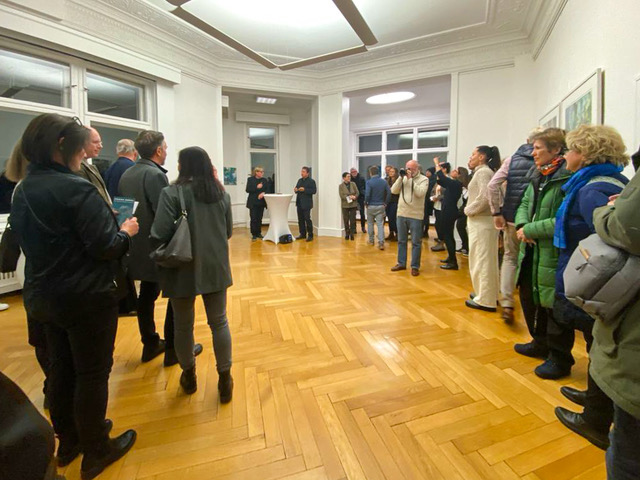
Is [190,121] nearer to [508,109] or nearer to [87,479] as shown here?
[508,109]

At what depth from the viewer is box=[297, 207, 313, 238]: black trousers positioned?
23.7ft

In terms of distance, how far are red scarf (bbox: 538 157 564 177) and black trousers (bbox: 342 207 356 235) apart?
16.9ft

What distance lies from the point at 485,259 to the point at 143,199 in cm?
Result: 282

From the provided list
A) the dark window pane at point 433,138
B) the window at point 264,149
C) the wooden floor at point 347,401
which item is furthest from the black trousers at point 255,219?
the dark window pane at point 433,138

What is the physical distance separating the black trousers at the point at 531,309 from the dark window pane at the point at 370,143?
30.4 feet

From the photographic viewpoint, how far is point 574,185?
1.61 meters

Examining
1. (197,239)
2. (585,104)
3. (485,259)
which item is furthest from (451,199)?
(197,239)

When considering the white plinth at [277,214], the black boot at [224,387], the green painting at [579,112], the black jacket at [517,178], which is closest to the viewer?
the black boot at [224,387]

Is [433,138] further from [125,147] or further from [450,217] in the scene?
[125,147]

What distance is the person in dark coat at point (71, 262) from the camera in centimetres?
120

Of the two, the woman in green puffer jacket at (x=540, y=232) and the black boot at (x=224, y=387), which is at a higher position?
the woman in green puffer jacket at (x=540, y=232)

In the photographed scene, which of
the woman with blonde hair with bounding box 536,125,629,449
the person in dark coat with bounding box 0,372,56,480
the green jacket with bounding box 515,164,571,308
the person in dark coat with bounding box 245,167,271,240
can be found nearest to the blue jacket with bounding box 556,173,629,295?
the woman with blonde hair with bounding box 536,125,629,449

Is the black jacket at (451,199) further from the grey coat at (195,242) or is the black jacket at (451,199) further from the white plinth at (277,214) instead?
the grey coat at (195,242)

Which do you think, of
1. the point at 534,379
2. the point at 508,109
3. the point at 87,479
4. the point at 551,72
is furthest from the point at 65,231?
the point at 508,109
